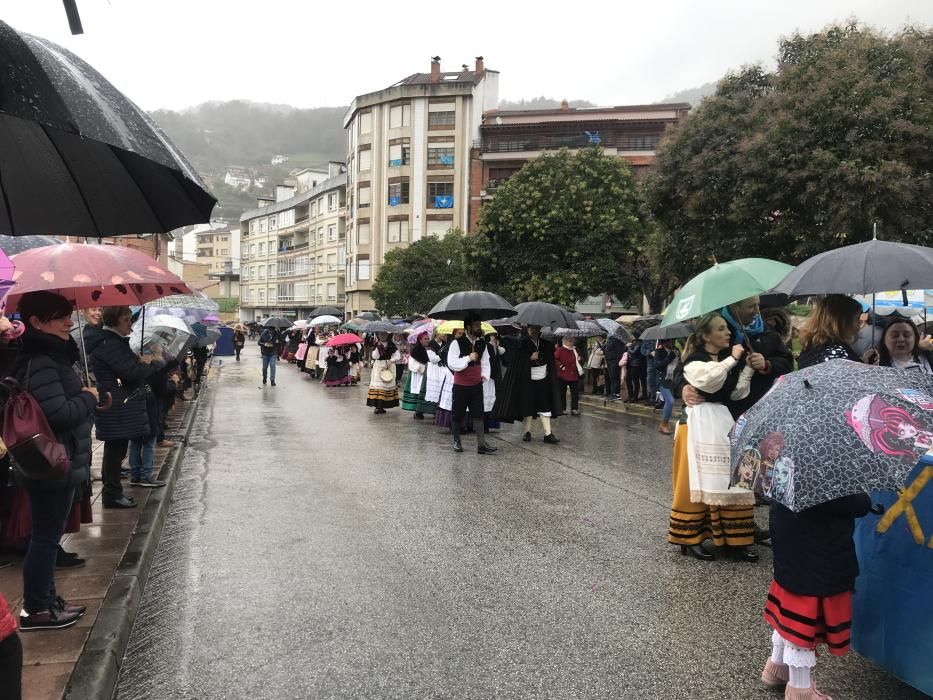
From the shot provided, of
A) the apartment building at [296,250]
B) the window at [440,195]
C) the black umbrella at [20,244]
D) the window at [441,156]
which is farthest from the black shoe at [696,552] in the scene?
the apartment building at [296,250]

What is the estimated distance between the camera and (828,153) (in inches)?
544

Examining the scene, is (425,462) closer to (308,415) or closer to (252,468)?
(252,468)

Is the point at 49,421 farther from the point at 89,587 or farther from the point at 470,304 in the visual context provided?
the point at 470,304

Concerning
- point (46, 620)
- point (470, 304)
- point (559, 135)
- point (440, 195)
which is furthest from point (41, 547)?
point (440, 195)

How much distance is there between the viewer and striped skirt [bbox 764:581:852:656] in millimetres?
3186

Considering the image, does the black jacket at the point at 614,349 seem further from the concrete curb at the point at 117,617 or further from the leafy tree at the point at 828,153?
the concrete curb at the point at 117,617

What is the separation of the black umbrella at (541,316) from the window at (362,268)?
47.1m

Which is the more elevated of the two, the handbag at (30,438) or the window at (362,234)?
the window at (362,234)

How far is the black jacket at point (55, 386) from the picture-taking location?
12.8 ft

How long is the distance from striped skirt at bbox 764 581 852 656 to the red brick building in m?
46.3

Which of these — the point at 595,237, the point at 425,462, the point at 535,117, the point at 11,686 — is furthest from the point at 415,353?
the point at 535,117

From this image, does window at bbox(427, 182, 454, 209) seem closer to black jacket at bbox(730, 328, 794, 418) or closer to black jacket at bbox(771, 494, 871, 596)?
black jacket at bbox(730, 328, 794, 418)

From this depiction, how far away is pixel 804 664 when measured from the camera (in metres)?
3.23

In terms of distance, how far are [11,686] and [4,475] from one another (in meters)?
3.10
